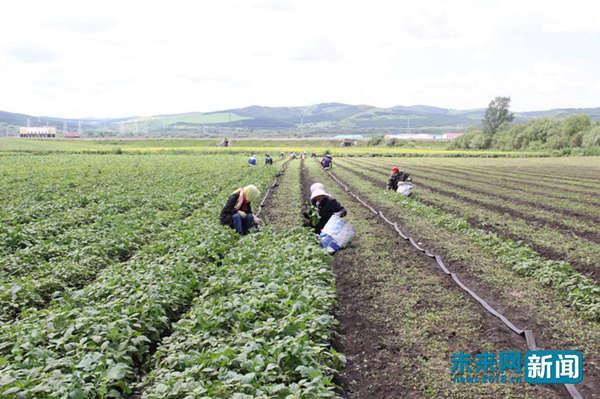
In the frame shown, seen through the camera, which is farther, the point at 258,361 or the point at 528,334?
the point at 528,334

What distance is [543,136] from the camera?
9788cm

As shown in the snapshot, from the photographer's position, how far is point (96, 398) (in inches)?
183

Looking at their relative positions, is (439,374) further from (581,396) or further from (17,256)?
(17,256)

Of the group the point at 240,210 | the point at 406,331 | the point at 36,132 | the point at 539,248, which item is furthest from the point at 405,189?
the point at 36,132

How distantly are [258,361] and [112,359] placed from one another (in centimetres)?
160

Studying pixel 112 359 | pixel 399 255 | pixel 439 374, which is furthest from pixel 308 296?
pixel 399 255

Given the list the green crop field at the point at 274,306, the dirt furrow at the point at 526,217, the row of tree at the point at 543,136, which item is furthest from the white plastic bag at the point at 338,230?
the row of tree at the point at 543,136

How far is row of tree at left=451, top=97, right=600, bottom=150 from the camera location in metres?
89.5

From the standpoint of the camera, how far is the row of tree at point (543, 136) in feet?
294

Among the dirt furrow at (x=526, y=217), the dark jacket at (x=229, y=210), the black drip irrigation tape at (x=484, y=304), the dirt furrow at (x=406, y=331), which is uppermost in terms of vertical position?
the dark jacket at (x=229, y=210)

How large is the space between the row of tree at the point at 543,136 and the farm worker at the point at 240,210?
88.0m

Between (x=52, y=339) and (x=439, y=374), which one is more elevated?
(x=52, y=339)

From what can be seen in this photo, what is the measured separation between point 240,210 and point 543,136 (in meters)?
100

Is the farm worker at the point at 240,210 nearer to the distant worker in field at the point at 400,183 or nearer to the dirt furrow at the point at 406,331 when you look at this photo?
the dirt furrow at the point at 406,331
